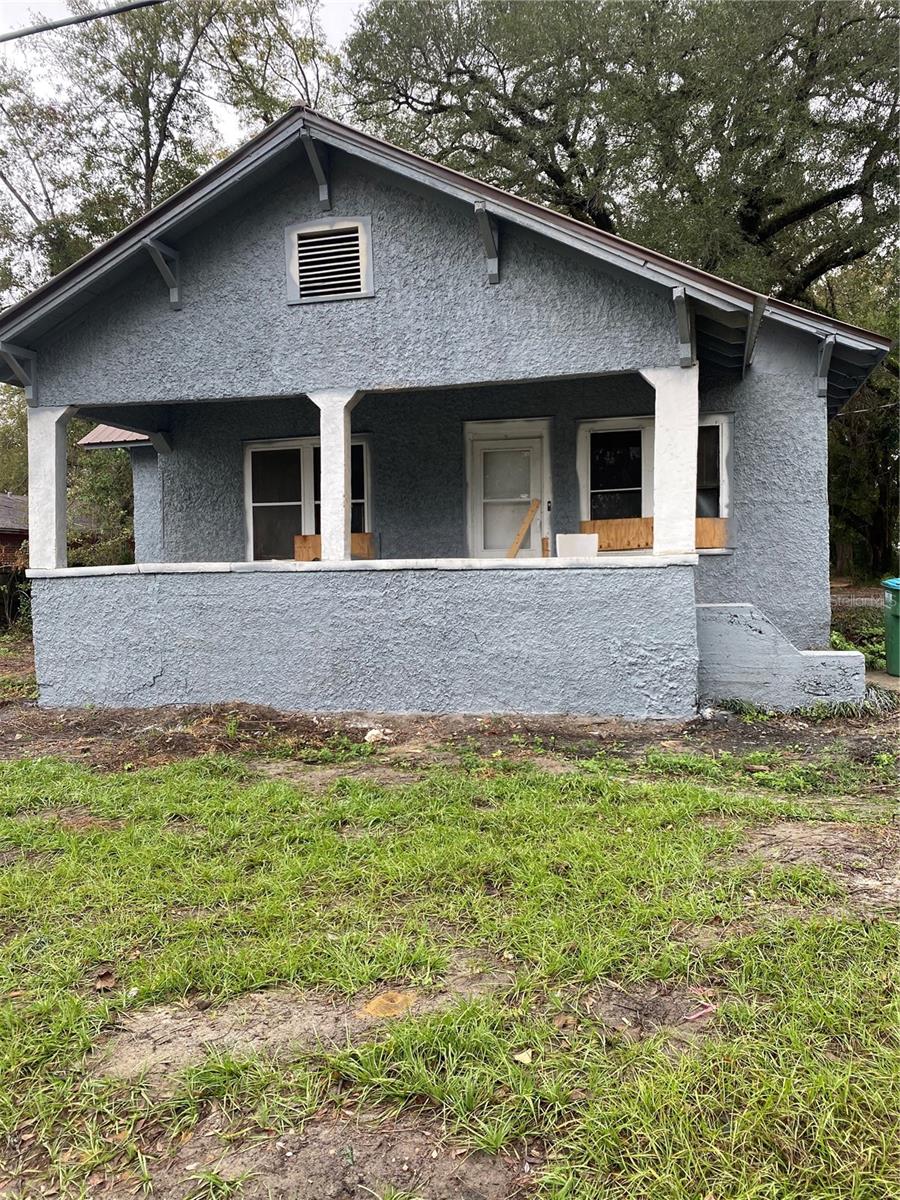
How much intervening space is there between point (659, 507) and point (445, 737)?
104 inches

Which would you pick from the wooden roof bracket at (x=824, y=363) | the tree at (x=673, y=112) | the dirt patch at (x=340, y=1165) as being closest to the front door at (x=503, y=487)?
the wooden roof bracket at (x=824, y=363)

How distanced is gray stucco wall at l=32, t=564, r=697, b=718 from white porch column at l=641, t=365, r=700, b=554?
308mm

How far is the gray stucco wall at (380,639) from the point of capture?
6.56 meters

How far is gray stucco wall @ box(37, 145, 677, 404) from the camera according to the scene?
21.8 ft

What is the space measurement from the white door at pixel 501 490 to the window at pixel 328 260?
7.76 feet

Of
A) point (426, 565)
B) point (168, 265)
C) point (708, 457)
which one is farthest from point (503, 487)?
point (168, 265)

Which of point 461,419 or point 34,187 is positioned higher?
point 34,187

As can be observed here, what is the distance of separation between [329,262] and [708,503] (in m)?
4.61

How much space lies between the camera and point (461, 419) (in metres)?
8.74

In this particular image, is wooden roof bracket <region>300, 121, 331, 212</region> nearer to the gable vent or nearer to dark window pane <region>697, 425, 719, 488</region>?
the gable vent

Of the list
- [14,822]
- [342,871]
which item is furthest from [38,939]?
[14,822]

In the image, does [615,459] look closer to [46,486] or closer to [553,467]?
[553,467]

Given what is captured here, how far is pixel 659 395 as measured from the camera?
654 centimetres

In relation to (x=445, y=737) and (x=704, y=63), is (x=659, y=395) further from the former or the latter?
(x=704, y=63)
